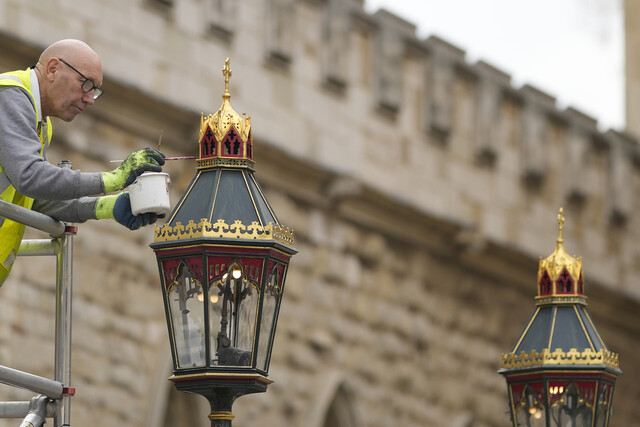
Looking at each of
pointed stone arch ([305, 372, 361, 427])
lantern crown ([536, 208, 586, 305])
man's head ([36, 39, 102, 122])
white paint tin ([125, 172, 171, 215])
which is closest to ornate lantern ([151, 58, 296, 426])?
white paint tin ([125, 172, 171, 215])

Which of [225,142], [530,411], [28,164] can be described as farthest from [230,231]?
[530,411]

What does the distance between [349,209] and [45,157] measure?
1007 cm

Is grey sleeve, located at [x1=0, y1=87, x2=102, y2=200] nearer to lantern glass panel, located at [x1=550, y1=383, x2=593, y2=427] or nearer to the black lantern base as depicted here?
the black lantern base

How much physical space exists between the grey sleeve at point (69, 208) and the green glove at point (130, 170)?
200mm

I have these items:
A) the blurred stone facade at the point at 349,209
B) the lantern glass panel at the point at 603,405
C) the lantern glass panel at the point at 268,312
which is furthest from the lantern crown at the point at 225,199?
the blurred stone facade at the point at 349,209

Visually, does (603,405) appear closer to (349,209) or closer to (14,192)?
(14,192)

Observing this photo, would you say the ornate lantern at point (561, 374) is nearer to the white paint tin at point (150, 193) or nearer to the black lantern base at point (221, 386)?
the black lantern base at point (221, 386)

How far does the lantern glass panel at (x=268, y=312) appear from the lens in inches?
237

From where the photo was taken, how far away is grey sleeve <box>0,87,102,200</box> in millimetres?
5301

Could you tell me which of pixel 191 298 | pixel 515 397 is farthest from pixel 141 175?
pixel 515 397

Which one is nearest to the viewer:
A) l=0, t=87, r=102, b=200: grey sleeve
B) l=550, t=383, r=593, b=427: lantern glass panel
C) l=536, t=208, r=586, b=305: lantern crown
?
l=0, t=87, r=102, b=200: grey sleeve

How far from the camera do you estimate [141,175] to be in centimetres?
550

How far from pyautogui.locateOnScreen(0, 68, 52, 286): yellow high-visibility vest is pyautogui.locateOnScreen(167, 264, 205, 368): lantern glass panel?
660mm

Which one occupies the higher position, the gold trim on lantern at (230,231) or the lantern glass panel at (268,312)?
the gold trim on lantern at (230,231)
